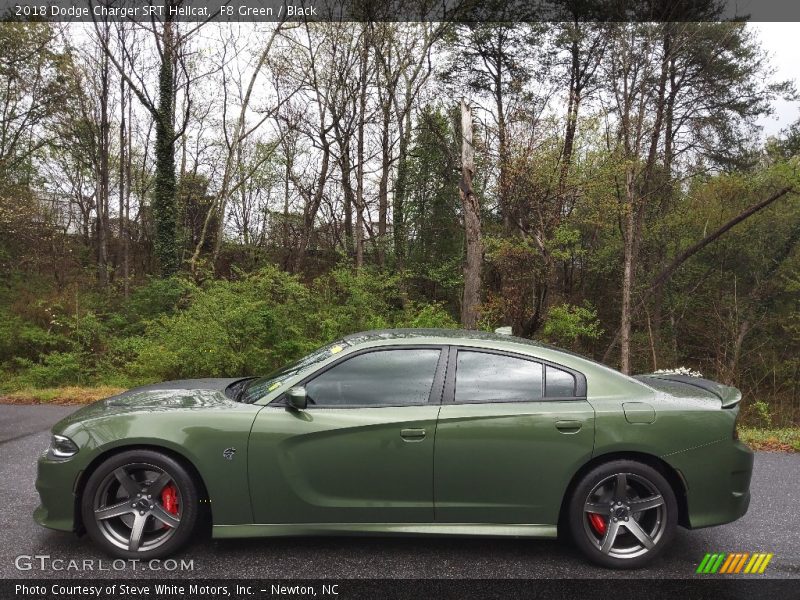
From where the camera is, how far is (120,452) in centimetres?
315

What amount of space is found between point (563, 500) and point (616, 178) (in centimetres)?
1290

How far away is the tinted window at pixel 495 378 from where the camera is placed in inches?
130

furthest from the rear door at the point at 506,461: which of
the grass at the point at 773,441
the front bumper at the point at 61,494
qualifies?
the grass at the point at 773,441

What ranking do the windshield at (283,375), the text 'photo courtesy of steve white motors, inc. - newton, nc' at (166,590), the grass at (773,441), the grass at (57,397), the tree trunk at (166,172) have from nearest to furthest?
the text 'photo courtesy of steve white motors, inc. - newton, nc' at (166,590) < the windshield at (283,375) < the grass at (773,441) < the grass at (57,397) < the tree trunk at (166,172)

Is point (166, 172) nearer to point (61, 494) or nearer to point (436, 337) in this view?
point (61, 494)

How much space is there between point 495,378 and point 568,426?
0.52 m

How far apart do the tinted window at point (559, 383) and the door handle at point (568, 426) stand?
0.19 m

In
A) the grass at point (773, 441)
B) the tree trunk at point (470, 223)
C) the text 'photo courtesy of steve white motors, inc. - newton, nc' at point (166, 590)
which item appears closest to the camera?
the text 'photo courtesy of steve white motors, inc. - newton, nc' at point (166, 590)

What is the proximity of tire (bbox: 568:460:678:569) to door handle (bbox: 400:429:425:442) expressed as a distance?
3.30ft

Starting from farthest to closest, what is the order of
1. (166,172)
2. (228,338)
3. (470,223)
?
(166,172) < (470,223) < (228,338)

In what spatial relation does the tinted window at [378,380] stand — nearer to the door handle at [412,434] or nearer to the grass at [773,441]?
the door handle at [412,434]

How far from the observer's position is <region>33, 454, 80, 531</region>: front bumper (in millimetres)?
3080

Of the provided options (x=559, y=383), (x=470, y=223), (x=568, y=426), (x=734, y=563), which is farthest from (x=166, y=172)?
(x=734, y=563)

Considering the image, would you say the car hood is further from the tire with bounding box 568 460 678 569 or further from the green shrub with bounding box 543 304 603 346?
the green shrub with bounding box 543 304 603 346
